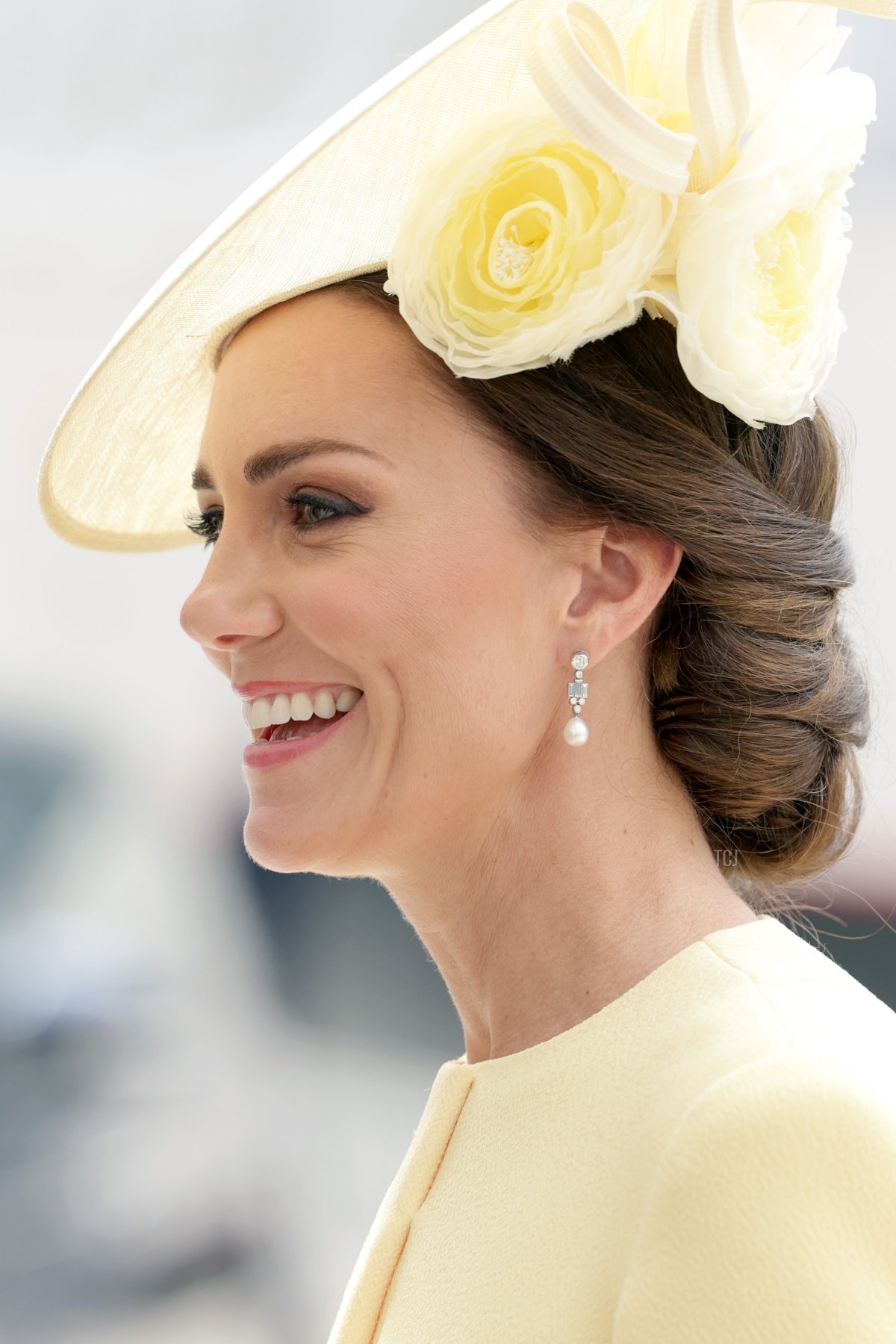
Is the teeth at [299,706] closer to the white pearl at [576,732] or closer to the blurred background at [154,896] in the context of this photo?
the white pearl at [576,732]

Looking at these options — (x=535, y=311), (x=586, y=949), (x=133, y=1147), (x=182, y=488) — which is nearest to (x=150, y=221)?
(x=182, y=488)

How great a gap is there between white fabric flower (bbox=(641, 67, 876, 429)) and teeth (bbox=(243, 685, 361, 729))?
365 millimetres

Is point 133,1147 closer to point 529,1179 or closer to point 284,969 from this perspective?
point 284,969

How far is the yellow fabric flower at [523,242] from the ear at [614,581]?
154mm

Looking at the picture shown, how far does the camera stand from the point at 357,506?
1.04 metres

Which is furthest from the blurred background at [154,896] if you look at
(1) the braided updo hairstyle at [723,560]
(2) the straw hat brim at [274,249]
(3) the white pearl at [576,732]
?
(3) the white pearl at [576,732]

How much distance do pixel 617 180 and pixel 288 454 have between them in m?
0.32

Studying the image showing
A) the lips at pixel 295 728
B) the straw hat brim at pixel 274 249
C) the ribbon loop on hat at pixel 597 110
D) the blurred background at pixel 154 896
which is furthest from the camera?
the blurred background at pixel 154 896

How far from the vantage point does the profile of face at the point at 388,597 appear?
3.34 feet

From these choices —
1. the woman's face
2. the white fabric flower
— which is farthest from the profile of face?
the white fabric flower

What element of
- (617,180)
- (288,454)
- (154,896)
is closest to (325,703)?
(288,454)

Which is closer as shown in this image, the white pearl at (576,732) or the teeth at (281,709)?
the white pearl at (576,732)

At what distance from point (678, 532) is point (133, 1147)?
223 cm

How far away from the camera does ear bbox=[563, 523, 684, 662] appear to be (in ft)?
3.44
